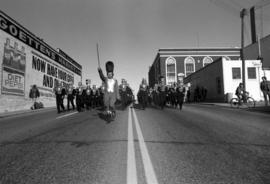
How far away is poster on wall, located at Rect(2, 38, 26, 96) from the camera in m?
17.9

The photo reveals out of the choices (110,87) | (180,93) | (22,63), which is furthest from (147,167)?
(22,63)

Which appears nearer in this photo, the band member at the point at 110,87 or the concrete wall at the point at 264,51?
the band member at the point at 110,87

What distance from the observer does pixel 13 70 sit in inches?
758

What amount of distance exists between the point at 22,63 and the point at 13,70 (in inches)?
87.0

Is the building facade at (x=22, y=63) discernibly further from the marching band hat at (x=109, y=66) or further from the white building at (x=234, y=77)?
the white building at (x=234, y=77)

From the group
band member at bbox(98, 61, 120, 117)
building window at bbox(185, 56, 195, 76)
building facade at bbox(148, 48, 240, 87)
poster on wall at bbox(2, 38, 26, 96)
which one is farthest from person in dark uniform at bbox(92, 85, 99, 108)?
building window at bbox(185, 56, 195, 76)

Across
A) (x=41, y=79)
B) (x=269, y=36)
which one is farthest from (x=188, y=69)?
(x=41, y=79)

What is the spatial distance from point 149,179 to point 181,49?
191 feet

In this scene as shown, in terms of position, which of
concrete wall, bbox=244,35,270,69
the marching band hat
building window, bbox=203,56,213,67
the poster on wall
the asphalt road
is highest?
building window, bbox=203,56,213,67

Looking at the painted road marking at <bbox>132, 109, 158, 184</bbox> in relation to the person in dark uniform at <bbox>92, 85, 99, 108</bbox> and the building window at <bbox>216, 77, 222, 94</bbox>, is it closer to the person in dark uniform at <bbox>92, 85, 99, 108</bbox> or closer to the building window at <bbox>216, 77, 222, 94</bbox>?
the person in dark uniform at <bbox>92, 85, 99, 108</bbox>

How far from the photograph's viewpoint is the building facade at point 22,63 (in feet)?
58.7

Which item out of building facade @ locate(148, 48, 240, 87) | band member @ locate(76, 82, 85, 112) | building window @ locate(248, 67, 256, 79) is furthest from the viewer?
building facade @ locate(148, 48, 240, 87)

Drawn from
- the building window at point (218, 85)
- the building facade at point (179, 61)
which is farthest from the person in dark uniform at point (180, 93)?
the building facade at point (179, 61)

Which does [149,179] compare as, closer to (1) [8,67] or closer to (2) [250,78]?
(1) [8,67]
